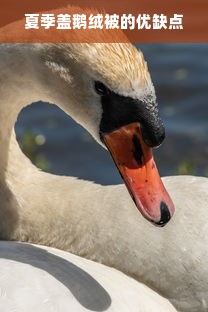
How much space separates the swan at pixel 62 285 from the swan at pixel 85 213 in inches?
3.3

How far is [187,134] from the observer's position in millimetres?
5941

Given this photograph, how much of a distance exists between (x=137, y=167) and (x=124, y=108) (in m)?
0.21

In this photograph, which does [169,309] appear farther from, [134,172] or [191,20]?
[191,20]

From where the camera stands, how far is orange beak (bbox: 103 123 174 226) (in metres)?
2.98

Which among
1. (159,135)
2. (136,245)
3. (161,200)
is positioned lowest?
(136,245)

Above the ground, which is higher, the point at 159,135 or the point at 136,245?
the point at 159,135

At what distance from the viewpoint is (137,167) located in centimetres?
304

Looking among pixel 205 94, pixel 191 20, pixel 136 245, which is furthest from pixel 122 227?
pixel 191 20

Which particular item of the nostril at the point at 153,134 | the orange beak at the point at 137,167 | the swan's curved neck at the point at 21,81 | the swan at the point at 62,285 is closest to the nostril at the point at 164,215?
the orange beak at the point at 137,167

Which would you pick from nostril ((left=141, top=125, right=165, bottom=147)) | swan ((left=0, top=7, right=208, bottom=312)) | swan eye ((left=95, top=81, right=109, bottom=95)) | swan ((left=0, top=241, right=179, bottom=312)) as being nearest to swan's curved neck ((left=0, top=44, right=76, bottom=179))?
swan ((left=0, top=7, right=208, bottom=312))

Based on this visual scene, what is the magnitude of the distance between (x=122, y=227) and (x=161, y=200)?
0.50 meters

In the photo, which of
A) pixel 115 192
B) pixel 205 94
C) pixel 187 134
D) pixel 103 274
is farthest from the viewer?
pixel 205 94

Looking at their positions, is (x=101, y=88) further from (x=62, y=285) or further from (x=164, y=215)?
(x=62, y=285)

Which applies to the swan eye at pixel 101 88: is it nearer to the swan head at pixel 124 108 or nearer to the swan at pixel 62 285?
the swan head at pixel 124 108
